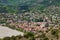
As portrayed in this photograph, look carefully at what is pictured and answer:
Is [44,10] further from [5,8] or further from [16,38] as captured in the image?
[16,38]

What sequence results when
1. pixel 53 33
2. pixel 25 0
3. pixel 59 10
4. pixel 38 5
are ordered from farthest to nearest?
pixel 25 0
pixel 38 5
pixel 59 10
pixel 53 33

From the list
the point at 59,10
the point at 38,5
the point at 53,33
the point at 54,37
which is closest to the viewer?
the point at 54,37

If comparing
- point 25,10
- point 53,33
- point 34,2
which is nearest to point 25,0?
point 34,2

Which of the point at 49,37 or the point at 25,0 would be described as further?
the point at 25,0

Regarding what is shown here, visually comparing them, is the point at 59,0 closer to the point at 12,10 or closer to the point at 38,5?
the point at 38,5

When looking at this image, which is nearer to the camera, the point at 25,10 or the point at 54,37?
the point at 54,37

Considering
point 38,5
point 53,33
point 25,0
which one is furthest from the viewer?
point 25,0

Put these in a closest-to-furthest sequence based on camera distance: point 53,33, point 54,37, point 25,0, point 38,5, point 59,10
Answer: point 54,37, point 53,33, point 59,10, point 38,5, point 25,0

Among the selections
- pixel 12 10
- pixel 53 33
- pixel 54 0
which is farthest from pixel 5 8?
pixel 53 33
